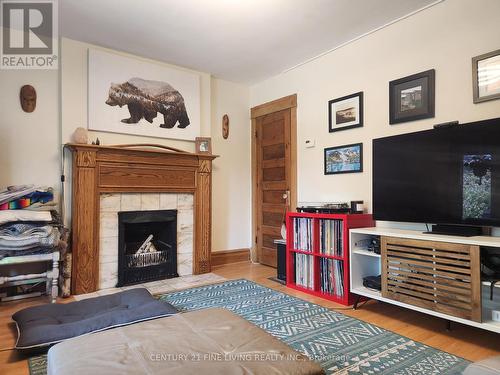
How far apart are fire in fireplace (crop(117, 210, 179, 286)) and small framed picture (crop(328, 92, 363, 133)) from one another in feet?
6.87

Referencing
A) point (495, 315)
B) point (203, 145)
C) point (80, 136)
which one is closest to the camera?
point (495, 315)

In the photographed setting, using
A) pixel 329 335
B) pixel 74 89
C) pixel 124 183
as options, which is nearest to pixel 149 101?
pixel 74 89

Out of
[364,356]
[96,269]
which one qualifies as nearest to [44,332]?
→ [96,269]

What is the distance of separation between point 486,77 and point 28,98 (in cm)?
398

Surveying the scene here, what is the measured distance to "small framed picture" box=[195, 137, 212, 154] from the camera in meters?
4.00

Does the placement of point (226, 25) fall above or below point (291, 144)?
above

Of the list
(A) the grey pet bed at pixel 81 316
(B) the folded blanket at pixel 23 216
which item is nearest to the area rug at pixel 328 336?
(A) the grey pet bed at pixel 81 316

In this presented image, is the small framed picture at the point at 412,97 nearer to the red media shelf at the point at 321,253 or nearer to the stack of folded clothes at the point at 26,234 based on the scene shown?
the red media shelf at the point at 321,253


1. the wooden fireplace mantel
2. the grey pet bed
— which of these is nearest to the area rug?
the grey pet bed

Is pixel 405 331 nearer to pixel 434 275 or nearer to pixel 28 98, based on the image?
pixel 434 275

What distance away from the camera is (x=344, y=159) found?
3.38 meters

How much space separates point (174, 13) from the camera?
2.77 metres

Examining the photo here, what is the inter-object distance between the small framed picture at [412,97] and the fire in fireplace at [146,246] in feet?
8.46

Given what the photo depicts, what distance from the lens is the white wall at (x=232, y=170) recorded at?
441cm
